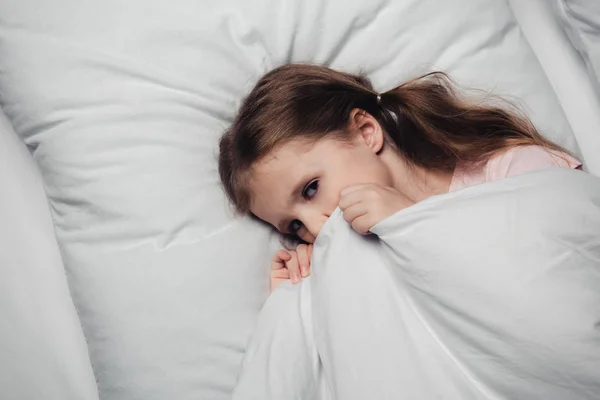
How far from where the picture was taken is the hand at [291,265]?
3.35ft

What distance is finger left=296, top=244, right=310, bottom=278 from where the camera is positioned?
1024mm

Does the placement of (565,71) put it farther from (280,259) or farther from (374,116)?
(280,259)

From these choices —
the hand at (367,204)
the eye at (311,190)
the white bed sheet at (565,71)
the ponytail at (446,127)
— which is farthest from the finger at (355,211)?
the white bed sheet at (565,71)

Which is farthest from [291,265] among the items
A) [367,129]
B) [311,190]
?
[367,129]

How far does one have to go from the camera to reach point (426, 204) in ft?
2.74

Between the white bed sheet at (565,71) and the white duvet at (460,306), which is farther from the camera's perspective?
the white bed sheet at (565,71)

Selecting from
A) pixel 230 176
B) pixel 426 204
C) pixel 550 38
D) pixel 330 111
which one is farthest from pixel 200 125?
pixel 550 38

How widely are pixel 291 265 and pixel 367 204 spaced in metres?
0.21

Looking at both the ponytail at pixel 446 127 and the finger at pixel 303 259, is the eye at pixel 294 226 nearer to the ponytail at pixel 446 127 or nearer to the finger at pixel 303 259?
the finger at pixel 303 259

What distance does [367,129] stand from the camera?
108 cm

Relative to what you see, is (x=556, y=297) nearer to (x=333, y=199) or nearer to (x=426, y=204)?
(x=426, y=204)

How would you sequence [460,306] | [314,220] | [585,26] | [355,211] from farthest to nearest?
[585,26], [314,220], [355,211], [460,306]

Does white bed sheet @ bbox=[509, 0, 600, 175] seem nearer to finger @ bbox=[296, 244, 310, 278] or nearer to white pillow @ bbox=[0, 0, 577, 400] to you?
white pillow @ bbox=[0, 0, 577, 400]

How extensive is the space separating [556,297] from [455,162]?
38cm
